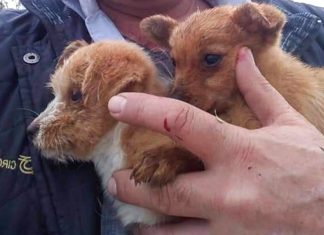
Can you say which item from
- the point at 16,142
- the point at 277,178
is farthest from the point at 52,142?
the point at 277,178

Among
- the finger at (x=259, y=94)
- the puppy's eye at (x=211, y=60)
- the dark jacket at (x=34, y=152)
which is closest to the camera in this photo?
the finger at (x=259, y=94)

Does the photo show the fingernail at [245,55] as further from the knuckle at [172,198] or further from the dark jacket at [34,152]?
the dark jacket at [34,152]

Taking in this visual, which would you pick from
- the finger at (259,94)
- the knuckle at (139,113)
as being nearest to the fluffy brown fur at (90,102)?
the knuckle at (139,113)

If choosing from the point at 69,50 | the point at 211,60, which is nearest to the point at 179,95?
the point at 211,60

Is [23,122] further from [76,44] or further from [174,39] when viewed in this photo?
[174,39]

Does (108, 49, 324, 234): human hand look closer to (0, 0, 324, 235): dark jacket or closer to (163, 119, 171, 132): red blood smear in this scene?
(163, 119, 171, 132): red blood smear

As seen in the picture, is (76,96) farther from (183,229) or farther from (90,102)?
(183,229)
